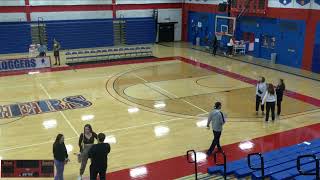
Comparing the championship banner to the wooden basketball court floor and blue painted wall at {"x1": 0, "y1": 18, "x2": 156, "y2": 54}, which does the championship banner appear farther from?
blue painted wall at {"x1": 0, "y1": 18, "x2": 156, "y2": 54}

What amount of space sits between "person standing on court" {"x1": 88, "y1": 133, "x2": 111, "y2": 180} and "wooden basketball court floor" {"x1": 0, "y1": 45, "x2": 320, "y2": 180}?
159cm

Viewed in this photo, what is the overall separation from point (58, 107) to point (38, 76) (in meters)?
6.45

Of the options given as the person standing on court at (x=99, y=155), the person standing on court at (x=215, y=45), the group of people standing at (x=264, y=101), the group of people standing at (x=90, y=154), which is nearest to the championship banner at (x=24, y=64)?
the person standing on court at (x=215, y=45)

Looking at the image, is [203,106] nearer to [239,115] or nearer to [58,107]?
[239,115]

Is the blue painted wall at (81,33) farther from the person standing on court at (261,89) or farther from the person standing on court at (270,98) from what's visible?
the person standing on court at (270,98)

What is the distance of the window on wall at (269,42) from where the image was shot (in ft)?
82.3

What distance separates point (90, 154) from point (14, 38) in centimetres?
2381

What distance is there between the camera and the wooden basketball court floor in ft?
35.9

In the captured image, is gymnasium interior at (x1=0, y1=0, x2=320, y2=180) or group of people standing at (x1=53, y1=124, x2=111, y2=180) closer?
group of people standing at (x1=53, y1=124, x2=111, y2=180)

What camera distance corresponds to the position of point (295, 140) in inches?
468

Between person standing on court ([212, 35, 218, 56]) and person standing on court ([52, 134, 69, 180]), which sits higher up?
person standing on court ([212, 35, 218, 56])

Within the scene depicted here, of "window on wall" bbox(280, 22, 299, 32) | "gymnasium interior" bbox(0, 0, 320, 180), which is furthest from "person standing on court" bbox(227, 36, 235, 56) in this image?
"window on wall" bbox(280, 22, 299, 32)

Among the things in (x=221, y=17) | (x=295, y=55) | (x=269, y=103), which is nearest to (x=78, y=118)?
(x=269, y=103)

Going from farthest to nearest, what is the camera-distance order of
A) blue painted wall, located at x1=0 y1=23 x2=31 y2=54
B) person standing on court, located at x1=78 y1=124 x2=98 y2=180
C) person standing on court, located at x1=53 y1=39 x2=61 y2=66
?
1. blue painted wall, located at x1=0 y1=23 x2=31 y2=54
2. person standing on court, located at x1=53 y1=39 x2=61 y2=66
3. person standing on court, located at x1=78 y1=124 x2=98 y2=180
